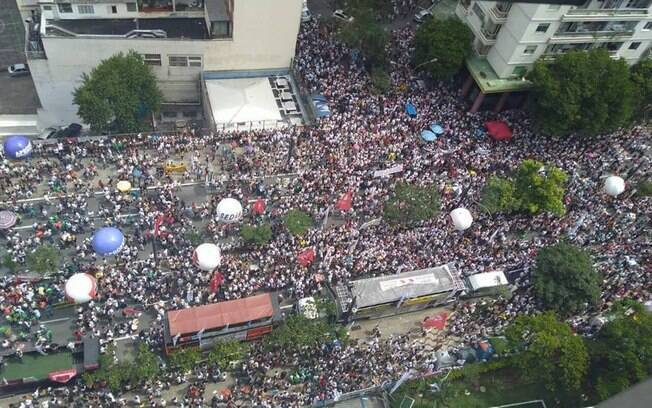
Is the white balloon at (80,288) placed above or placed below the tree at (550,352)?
above

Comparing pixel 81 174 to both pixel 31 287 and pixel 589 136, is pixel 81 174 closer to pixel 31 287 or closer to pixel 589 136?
pixel 31 287

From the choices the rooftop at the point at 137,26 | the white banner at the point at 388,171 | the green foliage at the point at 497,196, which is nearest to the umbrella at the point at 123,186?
the rooftop at the point at 137,26

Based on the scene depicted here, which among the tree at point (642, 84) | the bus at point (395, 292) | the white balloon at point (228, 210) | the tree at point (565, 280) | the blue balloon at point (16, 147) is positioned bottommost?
the tree at point (565, 280)

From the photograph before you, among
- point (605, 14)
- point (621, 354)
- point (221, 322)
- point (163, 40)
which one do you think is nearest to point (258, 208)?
point (221, 322)

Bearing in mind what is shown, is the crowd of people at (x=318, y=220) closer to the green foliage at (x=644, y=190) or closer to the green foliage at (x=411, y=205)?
the green foliage at (x=644, y=190)

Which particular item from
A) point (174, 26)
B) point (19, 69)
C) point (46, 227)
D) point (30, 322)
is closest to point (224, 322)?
point (30, 322)

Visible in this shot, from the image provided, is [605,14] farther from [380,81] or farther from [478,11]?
[380,81]
